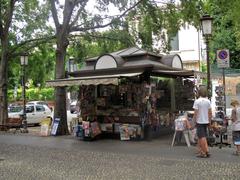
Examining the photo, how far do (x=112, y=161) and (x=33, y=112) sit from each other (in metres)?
17.8

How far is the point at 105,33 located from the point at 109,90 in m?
5.05

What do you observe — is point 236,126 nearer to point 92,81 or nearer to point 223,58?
point 223,58

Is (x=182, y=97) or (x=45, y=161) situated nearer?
(x=45, y=161)

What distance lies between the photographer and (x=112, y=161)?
11.8m

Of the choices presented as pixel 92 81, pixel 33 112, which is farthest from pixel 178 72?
pixel 33 112

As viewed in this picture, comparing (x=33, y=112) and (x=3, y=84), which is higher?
(x=3, y=84)

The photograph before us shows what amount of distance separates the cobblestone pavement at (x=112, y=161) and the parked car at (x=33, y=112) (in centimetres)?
1244

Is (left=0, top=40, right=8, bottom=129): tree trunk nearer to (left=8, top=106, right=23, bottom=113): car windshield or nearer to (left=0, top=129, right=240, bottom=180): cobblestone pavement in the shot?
(left=8, top=106, right=23, bottom=113): car windshield

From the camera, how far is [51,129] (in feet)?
63.5

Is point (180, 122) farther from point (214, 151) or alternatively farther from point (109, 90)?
point (109, 90)

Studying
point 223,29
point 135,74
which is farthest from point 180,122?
point 223,29

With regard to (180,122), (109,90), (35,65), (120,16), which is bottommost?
(180,122)

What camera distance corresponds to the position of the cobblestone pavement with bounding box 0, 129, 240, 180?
32.3 ft

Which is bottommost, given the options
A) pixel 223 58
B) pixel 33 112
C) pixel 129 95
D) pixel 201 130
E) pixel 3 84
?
pixel 201 130
